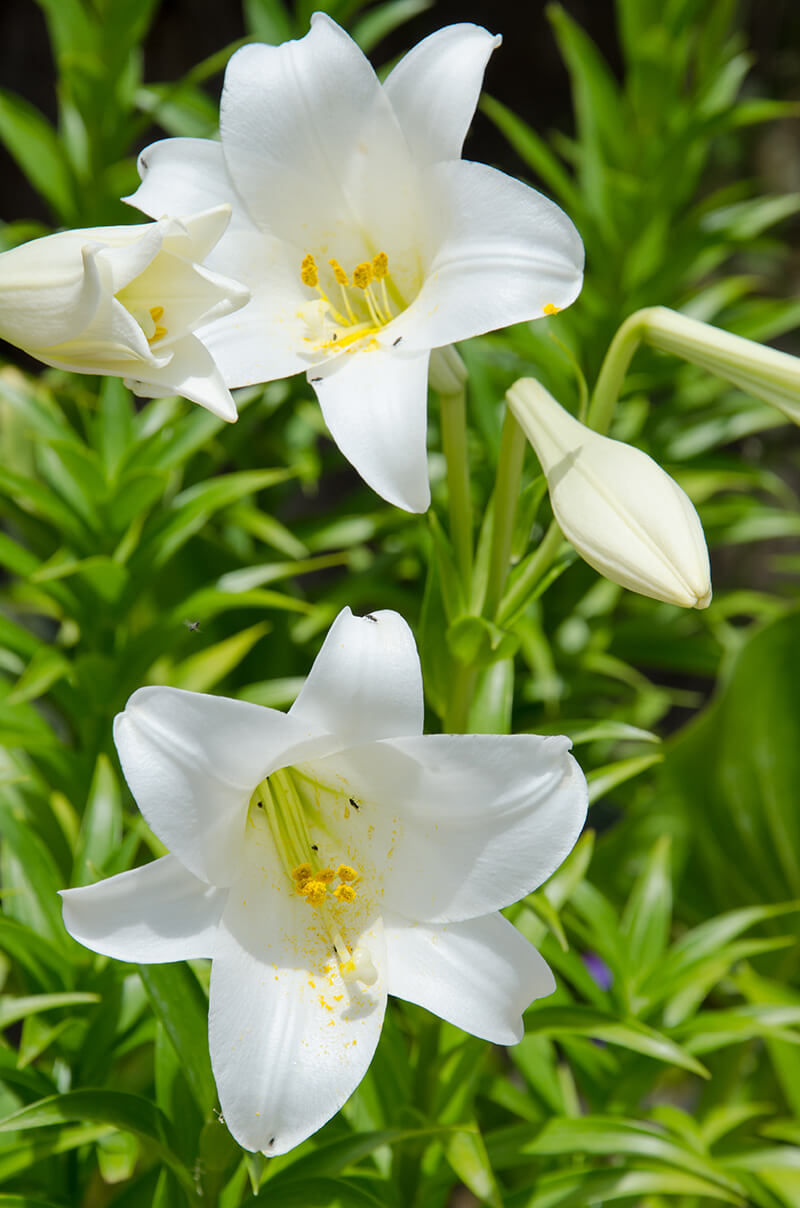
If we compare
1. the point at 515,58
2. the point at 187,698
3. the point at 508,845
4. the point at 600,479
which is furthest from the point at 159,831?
the point at 515,58

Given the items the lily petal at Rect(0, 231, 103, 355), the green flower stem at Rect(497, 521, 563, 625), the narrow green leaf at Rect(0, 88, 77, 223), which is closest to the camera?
the lily petal at Rect(0, 231, 103, 355)

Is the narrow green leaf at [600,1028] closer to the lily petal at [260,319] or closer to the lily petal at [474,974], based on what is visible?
the lily petal at [474,974]

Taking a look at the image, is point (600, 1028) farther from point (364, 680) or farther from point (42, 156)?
point (42, 156)

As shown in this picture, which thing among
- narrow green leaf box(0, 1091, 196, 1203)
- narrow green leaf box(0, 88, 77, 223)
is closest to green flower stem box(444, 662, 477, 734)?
narrow green leaf box(0, 1091, 196, 1203)

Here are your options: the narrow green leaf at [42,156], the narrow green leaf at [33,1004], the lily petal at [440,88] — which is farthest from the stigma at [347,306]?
the narrow green leaf at [42,156]

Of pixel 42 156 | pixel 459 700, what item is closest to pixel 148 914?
pixel 459 700

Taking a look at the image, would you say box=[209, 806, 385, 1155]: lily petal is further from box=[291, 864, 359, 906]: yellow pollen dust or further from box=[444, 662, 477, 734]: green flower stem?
box=[444, 662, 477, 734]: green flower stem

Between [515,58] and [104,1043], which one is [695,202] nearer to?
[515,58]
